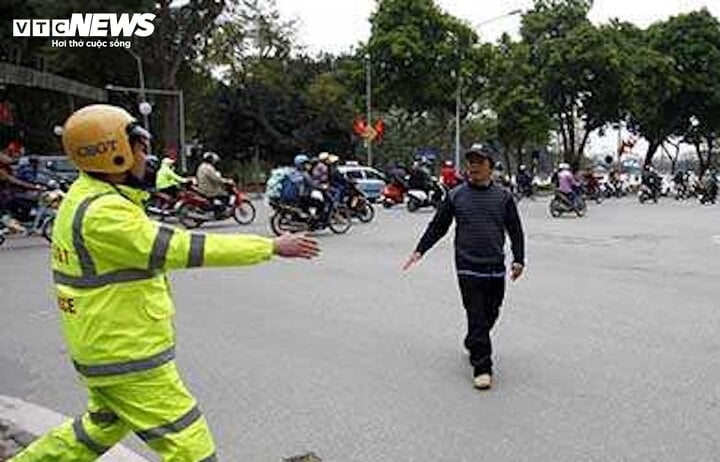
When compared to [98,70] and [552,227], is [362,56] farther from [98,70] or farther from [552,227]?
[552,227]

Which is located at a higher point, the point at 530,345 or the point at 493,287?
the point at 493,287

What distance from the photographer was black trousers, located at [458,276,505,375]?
635cm

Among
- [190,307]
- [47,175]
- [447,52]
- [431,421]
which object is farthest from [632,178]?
[431,421]

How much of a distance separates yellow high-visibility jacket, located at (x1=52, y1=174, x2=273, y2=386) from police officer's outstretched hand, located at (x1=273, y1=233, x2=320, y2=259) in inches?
1.7

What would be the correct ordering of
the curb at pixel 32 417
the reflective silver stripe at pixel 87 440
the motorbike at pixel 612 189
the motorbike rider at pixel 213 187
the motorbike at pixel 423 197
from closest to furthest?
the reflective silver stripe at pixel 87 440
the curb at pixel 32 417
the motorbike rider at pixel 213 187
the motorbike at pixel 423 197
the motorbike at pixel 612 189

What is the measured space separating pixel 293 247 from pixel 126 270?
1.94 feet

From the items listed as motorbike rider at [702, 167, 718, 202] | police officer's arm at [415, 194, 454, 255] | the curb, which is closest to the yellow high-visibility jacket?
the curb

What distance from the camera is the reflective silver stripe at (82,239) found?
3324mm

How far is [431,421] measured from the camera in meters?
5.52

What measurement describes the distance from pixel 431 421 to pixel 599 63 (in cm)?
3795

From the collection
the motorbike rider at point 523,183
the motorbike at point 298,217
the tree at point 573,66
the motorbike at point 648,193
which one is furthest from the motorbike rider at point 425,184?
the tree at point 573,66

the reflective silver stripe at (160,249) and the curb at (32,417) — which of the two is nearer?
the reflective silver stripe at (160,249)

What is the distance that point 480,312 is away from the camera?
20.9 ft

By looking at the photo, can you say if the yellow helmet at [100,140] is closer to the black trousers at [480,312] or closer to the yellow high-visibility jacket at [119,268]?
the yellow high-visibility jacket at [119,268]
